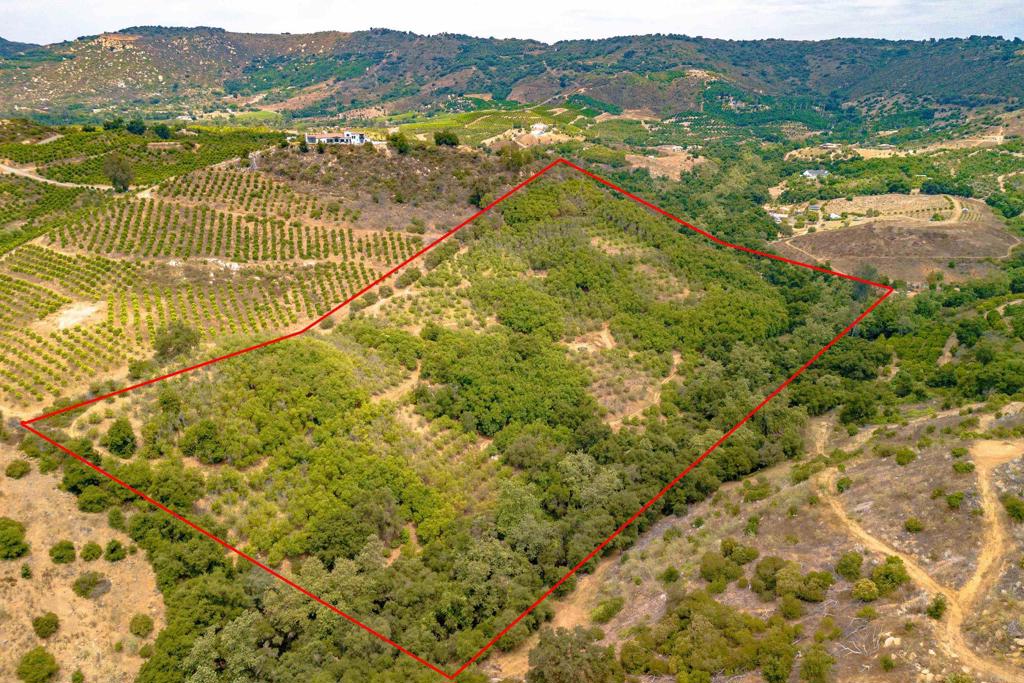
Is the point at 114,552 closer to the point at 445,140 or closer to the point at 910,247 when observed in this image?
the point at 445,140

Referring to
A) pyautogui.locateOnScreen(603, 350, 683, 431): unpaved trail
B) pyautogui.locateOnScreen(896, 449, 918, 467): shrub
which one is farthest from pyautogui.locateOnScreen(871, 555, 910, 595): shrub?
pyautogui.locateOnScreen(603, 350, 683, 431): unpaved trail

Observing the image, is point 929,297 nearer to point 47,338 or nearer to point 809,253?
point 809,253

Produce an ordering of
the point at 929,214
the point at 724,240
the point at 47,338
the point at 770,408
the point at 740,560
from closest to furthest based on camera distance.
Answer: the point at 740,560 → the point at 47,338 → the point at 770,408 → the point at 724,240 → the point at 929,214

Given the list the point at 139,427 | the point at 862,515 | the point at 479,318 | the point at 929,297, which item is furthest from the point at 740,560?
the point at 929,297

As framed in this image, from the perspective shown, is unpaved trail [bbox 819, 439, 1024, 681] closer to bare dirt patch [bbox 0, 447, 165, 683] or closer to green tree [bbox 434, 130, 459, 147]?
bare dirt patch [bbox 0, 447, 165, 683]

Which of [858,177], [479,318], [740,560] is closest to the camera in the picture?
[740,560]

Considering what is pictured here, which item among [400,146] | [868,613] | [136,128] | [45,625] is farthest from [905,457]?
[136,128]
